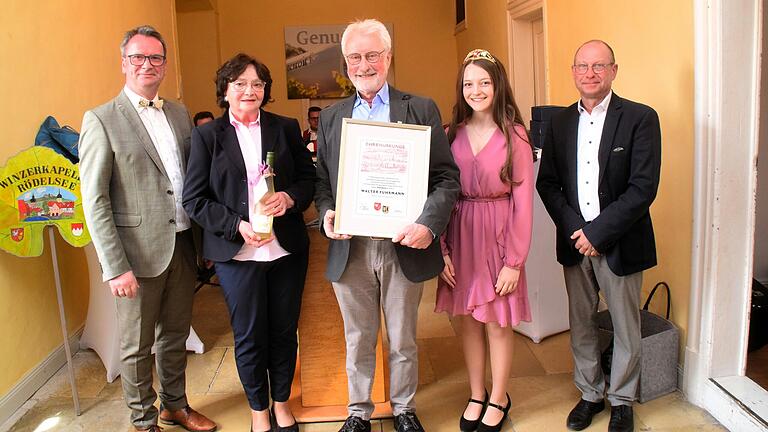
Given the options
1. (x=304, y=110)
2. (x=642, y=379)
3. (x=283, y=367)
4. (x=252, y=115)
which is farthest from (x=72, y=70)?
(x=304, y=110)

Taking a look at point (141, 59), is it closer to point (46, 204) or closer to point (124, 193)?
point (124, 193)

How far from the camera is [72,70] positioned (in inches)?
161

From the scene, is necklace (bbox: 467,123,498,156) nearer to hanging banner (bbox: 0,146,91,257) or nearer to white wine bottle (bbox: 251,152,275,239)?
white wine bottle (bbox: 251,152,275,239)

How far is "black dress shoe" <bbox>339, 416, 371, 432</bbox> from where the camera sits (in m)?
2.71

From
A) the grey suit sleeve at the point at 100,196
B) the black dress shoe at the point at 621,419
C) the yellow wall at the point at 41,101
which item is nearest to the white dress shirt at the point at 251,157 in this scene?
the grey suit sleeve at the point at 100,196

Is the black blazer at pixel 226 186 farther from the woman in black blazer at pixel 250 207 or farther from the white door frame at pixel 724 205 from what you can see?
the white door frame at pixel 724 205

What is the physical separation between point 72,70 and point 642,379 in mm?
3752

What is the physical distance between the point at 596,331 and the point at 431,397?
34.2 inches

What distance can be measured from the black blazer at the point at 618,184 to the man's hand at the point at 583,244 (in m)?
0.02

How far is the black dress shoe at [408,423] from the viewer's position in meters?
2.72

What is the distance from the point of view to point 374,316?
104 inches

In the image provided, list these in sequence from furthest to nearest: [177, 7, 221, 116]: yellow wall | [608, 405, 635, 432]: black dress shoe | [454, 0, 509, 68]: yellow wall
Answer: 1. [177, 7, 221, 116]: yellow wall
2. [454, 0, 509, 68]: yellow wall
3. [608, 405, 635, 432]: black dress shoe

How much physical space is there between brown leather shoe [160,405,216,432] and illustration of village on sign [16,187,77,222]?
1.09m

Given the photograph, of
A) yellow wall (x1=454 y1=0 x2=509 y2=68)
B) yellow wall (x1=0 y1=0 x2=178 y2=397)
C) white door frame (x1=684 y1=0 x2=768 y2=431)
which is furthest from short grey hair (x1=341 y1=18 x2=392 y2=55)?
yellow wall (x1=454 y1=0 x2=509 y2=68)
